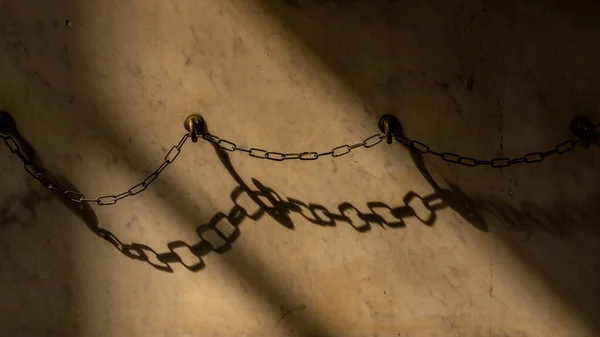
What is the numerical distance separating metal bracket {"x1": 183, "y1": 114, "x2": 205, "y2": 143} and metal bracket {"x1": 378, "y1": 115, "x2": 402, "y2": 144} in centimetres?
60

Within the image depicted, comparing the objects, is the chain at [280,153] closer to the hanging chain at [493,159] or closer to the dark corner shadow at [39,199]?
the hanging chain at [493,159]

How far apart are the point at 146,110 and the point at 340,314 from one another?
0.99m

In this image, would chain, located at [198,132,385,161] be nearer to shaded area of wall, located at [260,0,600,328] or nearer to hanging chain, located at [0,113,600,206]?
hanging chain, located at [0,113,600,206]

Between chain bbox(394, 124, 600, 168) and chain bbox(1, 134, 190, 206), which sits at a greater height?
chain bbox(394, 124, 600, 168)

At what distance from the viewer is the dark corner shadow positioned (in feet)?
7.26

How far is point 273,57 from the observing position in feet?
6.98

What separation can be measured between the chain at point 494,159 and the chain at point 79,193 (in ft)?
2.50

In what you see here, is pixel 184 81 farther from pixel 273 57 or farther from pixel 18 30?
pixel 18 30

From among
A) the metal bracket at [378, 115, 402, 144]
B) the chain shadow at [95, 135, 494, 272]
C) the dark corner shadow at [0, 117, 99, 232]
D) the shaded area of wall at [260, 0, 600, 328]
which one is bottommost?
the dark corner shadow at [0, 117, 99, 232]

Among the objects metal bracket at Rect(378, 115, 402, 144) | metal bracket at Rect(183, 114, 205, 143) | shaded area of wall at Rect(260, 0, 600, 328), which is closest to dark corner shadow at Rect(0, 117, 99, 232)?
metal bracket at Rect(183, 114, 205, 143)

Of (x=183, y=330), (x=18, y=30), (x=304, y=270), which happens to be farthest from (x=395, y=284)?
(x=18, y=30)

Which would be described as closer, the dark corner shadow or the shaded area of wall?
the shaded area of wall

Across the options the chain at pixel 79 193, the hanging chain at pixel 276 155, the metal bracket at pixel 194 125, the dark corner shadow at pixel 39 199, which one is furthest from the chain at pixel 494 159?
the dark corner shadow at pixel 39 199

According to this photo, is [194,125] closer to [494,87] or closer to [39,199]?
[39,199]
